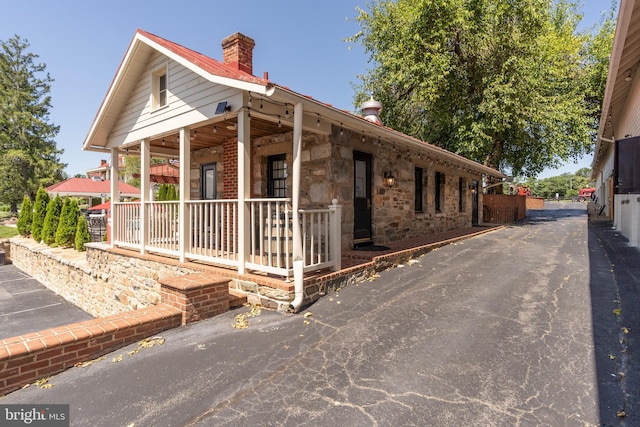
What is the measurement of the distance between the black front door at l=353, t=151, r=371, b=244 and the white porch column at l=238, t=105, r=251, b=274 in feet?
9.84

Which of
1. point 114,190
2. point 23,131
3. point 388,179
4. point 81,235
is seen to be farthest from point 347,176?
point 23,131

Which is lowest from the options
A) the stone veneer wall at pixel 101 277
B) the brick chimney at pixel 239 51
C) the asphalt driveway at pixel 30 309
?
the asphalt driveway at pixel 30 309

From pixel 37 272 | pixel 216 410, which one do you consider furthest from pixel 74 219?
pixel 216 410

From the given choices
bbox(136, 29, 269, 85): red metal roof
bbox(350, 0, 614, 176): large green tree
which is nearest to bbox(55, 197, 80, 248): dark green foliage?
bbox(136, 29, 269, 85): red metal roof

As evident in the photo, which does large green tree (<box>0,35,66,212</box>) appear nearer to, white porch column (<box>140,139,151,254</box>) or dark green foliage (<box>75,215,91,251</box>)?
dark green foliage (<box>75,215,91,251</box>)

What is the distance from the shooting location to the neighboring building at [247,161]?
16.9 feet

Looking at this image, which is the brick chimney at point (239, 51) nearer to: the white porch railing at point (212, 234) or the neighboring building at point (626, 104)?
the white porch railing at point (212, 234)

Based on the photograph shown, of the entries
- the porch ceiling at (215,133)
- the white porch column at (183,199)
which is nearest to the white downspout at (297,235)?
the porch ceiling at (215,133)

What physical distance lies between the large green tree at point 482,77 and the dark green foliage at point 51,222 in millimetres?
16585

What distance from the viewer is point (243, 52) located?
774 centimetres

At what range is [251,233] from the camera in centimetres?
561

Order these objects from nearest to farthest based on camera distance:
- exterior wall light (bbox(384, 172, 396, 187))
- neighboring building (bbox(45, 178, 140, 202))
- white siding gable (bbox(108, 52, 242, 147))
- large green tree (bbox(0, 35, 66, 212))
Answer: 1. white siding gable (bbox(108, 52, 242, 147))
2. exterior wall light (bbox(384, 172, 396, 187))
3. neighboring building (bbox(45, 178, 140, 202))
4. large green tree (bbox(0, 35, 66, 212))

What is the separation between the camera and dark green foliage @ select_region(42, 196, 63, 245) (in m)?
14.2

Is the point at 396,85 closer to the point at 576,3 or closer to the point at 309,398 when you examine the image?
the point at 576,3
